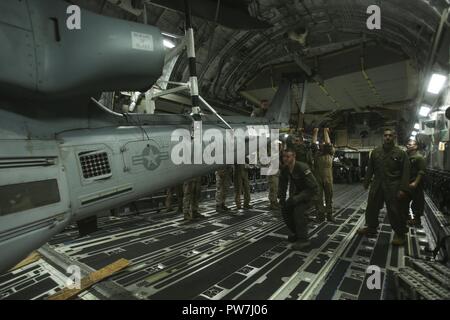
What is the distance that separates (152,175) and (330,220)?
12.8ft

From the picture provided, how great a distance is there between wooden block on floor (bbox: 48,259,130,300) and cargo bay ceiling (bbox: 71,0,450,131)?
351 centimetres

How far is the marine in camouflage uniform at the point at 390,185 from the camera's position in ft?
11.2

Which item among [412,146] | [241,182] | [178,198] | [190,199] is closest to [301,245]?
[190,199]

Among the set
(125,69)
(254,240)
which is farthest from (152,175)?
(254,240)

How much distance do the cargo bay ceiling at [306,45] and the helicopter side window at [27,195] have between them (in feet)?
9.53

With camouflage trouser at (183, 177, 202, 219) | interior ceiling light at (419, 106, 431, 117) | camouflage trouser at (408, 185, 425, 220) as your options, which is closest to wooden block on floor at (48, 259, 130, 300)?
camouflage trouser at (183, 177, 202, 219)

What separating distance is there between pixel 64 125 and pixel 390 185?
427 centimetres

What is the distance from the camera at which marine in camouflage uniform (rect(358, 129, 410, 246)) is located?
3.42 metres

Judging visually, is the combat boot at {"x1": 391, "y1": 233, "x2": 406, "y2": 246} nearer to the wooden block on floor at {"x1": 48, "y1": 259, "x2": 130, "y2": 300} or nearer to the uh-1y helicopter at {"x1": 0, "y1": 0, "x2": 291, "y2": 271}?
the uh-1y helicopter at {"x1": 0, "y1": 0, "x2": 291, "y2": 271}

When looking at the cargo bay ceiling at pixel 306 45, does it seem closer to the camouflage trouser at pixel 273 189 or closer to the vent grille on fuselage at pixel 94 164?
the vent grille on fuselage at pixel 94 164

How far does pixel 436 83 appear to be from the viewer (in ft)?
17.0

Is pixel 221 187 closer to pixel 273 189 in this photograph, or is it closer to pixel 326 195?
pixel 273 189

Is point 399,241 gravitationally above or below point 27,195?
below

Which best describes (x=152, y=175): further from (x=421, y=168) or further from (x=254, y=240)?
(x=421, y=168)
